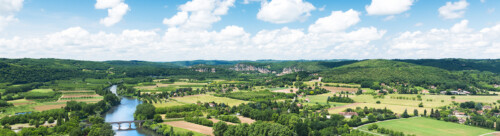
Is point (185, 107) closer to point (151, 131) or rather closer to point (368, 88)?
point (151, 131)

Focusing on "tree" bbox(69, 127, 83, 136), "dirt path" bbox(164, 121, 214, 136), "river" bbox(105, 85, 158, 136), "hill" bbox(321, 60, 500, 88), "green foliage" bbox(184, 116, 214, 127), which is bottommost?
"river" bbox(105, 85, 158, 136)

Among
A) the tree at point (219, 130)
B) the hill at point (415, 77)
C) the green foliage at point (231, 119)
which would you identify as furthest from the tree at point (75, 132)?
the hill at point (415, 77)

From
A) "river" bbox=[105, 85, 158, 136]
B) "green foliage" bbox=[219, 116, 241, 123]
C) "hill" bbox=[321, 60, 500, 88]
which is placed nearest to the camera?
"river" bbox=[105, 85, 158, 136]

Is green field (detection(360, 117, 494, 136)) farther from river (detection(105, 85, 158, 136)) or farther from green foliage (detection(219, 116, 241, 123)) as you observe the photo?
river (detection(105, 85, 158, 136))

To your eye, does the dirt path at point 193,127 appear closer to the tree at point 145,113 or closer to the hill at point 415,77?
the tree at point 145,113

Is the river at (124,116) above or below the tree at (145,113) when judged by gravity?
below

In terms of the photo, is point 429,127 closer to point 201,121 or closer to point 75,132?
point 201,121

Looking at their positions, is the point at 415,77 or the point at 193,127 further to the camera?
the point at 415,77

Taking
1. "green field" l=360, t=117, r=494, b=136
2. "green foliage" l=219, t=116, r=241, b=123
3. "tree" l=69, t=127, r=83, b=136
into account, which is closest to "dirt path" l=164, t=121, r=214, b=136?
"green foliage" l=219, t=116, r=241, b=123

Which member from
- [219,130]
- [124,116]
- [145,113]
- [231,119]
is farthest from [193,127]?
[124,116]

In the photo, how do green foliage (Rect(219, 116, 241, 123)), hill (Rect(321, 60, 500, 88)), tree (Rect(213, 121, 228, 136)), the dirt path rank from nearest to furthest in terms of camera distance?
tree (Rect(213, 121, 228, 136))
the dirt path
green foliage (Rect(219, 116, 241, 123))
hill (Rect(321, 60, 500, 88))
